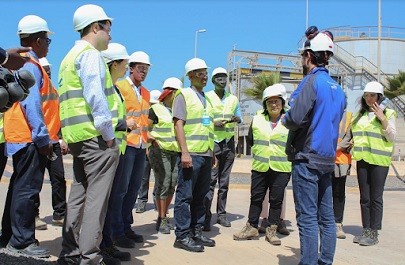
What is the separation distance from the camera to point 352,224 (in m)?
7.86

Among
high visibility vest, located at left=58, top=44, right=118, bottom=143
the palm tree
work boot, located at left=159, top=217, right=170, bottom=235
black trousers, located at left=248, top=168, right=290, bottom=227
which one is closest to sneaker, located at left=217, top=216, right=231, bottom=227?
black trousers, located at left=248, top=168, right=290, bottom=227

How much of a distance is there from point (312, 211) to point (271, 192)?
6.29ft

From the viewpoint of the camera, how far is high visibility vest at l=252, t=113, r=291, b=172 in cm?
634

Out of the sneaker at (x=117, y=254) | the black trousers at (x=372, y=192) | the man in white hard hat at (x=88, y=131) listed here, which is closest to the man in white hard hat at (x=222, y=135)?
the black trousers at (x=372, y=192)

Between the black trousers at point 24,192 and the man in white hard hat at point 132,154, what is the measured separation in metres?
0.82

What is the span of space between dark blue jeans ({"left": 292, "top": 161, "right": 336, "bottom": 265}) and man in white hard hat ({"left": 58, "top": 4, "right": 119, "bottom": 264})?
66.2 inches

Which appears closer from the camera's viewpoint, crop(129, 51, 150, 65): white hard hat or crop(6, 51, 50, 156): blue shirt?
crop(6, 51, 50, 156): blue shirt

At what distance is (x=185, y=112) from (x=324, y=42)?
70.7 inches

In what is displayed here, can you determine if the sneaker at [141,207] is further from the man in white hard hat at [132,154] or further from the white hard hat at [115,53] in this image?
the white hard hat at [115,53]

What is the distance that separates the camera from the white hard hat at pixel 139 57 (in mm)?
6082

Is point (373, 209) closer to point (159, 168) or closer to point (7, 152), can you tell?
point (159, 168)

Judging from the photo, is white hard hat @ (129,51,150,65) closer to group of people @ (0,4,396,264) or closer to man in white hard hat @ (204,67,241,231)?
group of people @ (0,4,396,264)

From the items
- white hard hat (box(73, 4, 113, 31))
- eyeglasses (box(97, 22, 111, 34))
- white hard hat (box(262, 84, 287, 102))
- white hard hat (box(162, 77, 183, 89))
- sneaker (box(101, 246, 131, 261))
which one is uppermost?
white hard hat (box(73, 4, 113, 31))

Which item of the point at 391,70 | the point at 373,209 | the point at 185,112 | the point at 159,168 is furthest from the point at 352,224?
the point at 391,70
